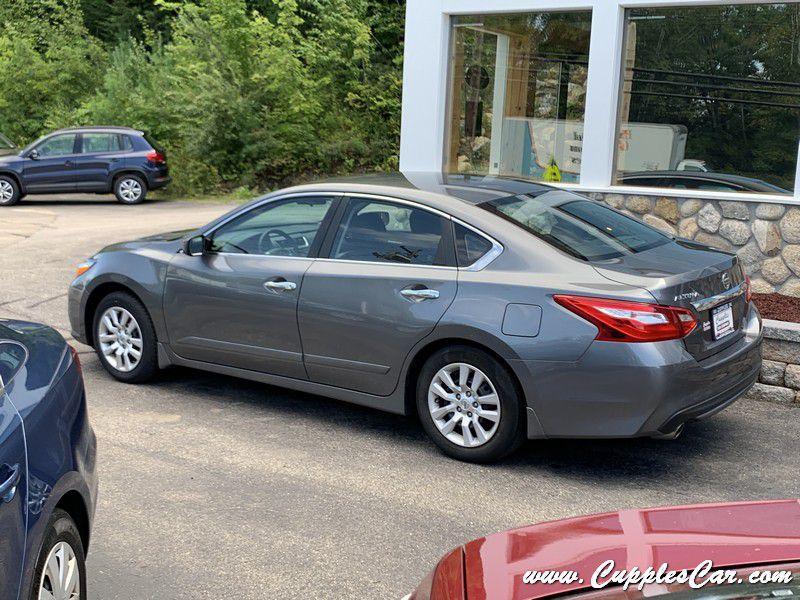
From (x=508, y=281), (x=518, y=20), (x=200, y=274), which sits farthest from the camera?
(x=518, y=20)

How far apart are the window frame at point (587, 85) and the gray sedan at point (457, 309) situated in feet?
12.7

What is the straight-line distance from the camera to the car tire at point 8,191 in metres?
20.8

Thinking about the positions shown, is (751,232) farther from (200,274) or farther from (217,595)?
(217,595)

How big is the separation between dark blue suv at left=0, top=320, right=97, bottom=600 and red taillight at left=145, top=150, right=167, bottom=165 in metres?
18.2

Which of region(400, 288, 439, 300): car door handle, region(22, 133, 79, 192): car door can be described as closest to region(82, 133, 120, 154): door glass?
region(22, 133, 79, 192): car door

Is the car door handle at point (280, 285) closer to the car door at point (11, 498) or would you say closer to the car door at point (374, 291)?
the car door at point (374, 291)

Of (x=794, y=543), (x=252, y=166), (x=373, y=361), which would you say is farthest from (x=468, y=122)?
(x=252, y=166)

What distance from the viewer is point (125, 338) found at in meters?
7.06

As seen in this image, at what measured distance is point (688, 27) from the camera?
31.9 ft

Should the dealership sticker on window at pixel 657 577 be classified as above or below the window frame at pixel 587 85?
Answer: below

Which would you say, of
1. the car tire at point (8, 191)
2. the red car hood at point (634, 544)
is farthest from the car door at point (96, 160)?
the red car hood at point (634, 544)

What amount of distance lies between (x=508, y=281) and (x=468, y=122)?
6.22 metres

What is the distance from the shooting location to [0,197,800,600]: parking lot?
4285 mm

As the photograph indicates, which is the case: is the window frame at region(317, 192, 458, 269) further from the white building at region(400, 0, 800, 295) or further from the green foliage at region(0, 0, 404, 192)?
the green foliage at region(0, 0, 404, 192)
